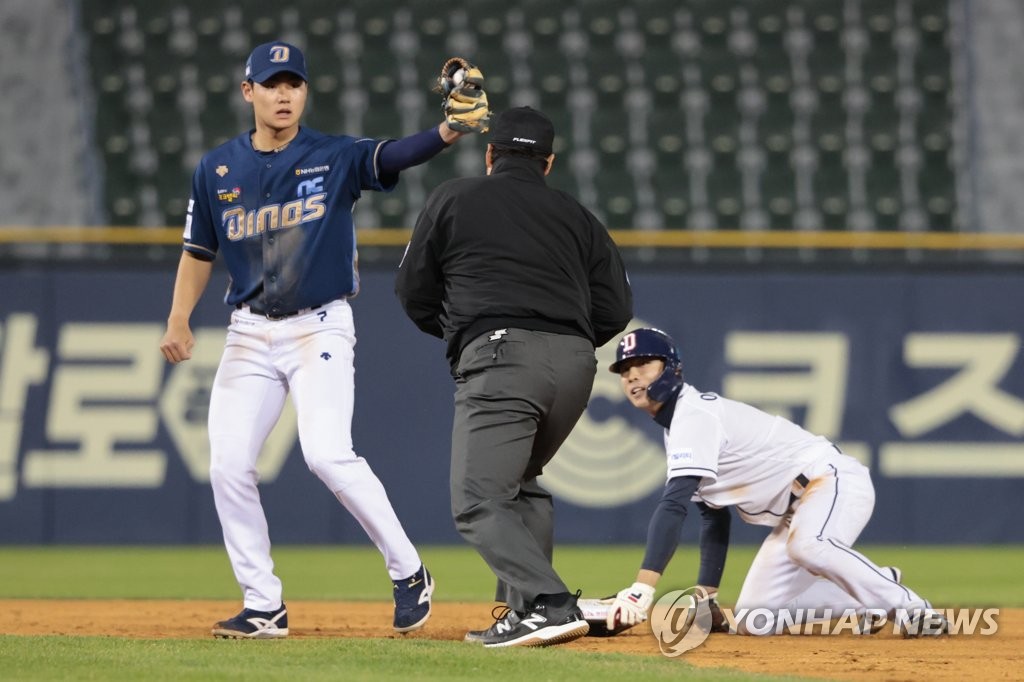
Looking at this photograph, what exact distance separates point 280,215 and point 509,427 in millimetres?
1101

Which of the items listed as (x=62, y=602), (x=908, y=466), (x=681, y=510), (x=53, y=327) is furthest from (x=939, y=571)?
(x=53, y=327)

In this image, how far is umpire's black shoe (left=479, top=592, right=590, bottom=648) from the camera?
466 centimetres

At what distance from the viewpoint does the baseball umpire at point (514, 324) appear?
4715 mm

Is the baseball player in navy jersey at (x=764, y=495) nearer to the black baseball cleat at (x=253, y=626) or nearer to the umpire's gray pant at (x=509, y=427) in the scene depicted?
the umpire's gray pant at (x=509, y=427)

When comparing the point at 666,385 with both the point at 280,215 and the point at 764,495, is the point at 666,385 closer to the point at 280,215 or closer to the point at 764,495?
the point at 764,495

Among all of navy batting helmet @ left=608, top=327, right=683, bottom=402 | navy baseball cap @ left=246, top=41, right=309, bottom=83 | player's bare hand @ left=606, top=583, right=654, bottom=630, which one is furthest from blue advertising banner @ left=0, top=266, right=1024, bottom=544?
player's bare hand @ left=606, top=583, right=654, bottom=630

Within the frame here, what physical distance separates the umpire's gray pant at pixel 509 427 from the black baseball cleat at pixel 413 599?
36cm

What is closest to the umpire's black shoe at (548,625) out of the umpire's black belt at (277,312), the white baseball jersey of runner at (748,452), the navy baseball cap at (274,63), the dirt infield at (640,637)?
the dirt infield at (640,637)

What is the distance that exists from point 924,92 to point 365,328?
17.5ft

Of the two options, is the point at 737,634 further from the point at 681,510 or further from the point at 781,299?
the point at 781,299

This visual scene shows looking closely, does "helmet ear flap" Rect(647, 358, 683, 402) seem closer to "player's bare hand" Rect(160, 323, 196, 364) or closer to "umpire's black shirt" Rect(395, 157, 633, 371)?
"umpire's black shirt" Rect(395, 157, 633, 371)

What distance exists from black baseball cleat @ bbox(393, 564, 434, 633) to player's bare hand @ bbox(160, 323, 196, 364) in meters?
1.05

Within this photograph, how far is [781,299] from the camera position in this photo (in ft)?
33.2

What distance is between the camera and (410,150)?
511cm
